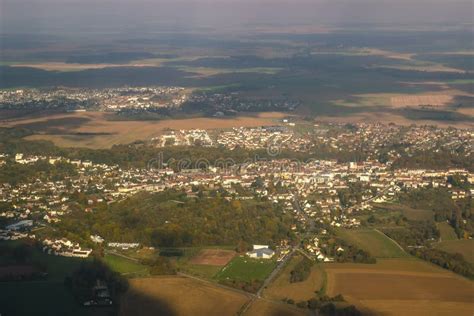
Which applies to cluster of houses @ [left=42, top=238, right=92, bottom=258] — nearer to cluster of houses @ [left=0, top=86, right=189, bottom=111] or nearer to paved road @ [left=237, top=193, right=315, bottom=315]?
paved road @ [left=237, top=193, right=315, bottom=315]

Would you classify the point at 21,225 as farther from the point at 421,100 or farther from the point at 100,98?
the point at 421,100

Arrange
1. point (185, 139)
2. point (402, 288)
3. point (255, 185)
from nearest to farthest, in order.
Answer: point (402, 288), point (255, 185), point (185, 139)

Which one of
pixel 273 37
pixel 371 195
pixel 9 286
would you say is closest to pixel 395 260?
pixel 371 195

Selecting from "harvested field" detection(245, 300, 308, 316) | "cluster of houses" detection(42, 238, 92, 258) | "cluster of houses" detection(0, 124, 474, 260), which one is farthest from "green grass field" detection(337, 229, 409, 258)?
"cluster of houses" detection(42, 238, 92, 258)

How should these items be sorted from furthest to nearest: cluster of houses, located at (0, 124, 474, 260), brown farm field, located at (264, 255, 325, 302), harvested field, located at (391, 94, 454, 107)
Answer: harvested field, located at (391, 94, 454, 107) → cluster of houses, located at (0, 124, 474, 260) → brown farm field, located at (264, 255, 325, 302)

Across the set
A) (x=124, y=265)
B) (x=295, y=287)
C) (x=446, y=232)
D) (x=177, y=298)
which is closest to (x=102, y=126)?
(x=124, y=265)

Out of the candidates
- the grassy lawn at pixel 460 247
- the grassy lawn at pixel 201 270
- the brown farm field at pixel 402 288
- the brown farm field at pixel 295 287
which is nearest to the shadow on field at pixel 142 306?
the grassy lawn at pixel 201 270
